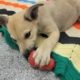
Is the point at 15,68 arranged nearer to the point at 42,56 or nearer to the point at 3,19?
the point at 42,56

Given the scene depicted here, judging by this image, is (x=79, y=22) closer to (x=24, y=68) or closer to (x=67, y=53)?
(x=67, y=53)

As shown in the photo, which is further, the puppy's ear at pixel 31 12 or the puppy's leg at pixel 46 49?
the puppy's ear at pixel 31 12

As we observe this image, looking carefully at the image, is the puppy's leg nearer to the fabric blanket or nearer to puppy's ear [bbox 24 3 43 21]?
the fabric blanket

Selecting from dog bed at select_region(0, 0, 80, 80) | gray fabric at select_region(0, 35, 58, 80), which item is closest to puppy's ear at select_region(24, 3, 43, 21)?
dog bed at select_region(0, 0, 80, 80)

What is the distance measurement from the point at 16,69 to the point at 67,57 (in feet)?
1.14

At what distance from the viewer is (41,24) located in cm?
195

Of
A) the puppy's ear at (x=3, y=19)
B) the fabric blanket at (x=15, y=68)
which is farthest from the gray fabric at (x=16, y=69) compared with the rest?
the puppy's ear at (x=3, y=19)

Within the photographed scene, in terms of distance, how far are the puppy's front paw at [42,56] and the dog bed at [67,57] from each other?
0.07 meters

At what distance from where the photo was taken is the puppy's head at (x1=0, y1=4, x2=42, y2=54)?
1.82 metres

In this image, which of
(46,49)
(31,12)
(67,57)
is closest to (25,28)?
(31,12)

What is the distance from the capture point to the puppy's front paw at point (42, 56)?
1.60 m

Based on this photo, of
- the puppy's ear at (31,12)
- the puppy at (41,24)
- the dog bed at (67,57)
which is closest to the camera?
the dog bed at (67,57)

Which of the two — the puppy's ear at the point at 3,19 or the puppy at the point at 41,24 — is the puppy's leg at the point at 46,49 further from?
the puppy's ear at the point at 3,19

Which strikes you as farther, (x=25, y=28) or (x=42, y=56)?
(x=25, y=28)
